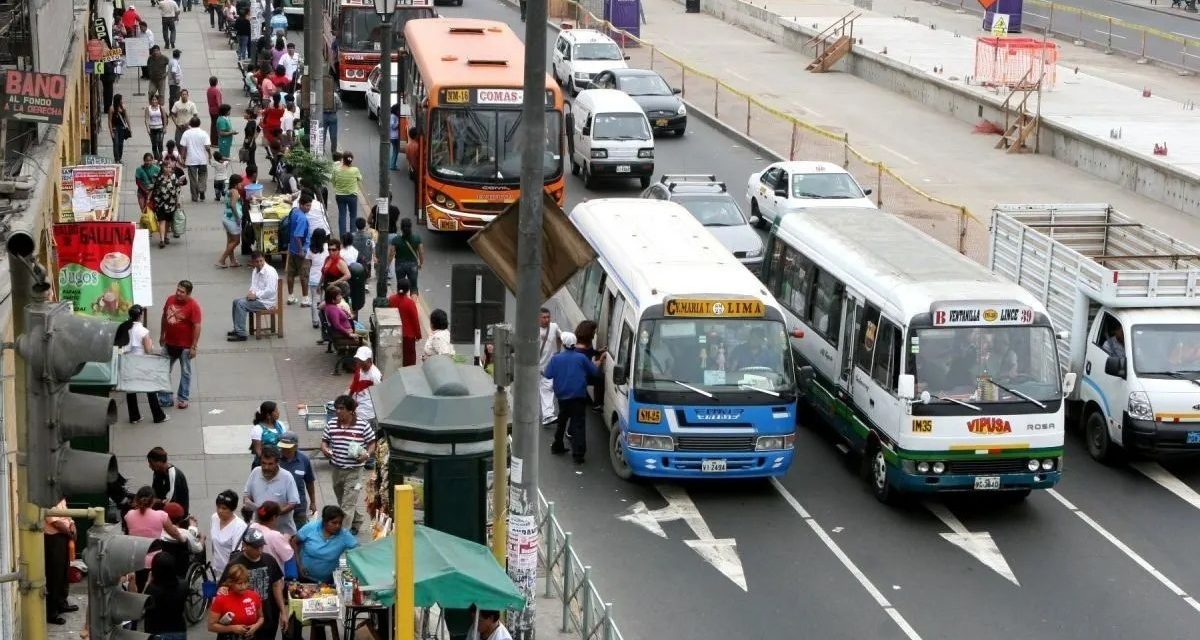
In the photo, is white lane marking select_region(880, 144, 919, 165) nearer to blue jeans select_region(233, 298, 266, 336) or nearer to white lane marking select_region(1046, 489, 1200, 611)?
blue jeans select_region(233, 298, 266, 336)

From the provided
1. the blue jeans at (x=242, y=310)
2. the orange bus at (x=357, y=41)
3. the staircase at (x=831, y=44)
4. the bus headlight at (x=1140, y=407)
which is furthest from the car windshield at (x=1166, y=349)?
the staircase at (x=831, y=44)

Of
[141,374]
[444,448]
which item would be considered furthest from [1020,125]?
[444,448]

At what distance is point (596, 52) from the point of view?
45.0m

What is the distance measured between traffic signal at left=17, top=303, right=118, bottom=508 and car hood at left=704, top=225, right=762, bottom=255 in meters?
19.4

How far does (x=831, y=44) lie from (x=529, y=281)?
137 ft

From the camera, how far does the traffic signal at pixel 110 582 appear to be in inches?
335

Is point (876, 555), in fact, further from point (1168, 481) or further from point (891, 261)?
point (1168, 481)

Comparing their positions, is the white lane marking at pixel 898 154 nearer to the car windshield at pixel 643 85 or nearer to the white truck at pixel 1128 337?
the car windshield at pixel 643 85

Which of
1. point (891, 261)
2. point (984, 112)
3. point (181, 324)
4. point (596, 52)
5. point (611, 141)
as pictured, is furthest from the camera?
point (596, 52)

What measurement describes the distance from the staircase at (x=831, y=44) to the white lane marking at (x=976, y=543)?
34.1 m

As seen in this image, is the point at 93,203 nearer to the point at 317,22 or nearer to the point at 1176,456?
the point at 317,22

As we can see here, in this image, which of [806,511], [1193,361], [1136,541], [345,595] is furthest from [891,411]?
[345,595]

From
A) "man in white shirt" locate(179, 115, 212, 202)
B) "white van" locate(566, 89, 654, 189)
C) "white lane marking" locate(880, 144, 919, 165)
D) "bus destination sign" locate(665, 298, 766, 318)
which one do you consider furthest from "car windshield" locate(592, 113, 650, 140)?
"bus destination sign" locate(665, 298, 766, 318)

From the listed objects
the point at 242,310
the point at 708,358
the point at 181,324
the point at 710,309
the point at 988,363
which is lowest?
the point at 242,310
